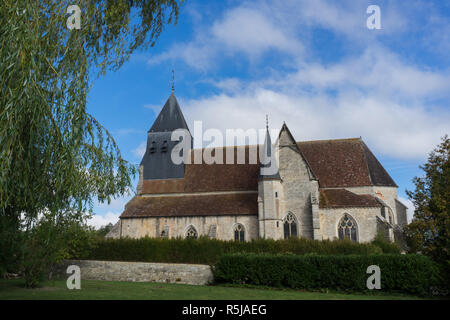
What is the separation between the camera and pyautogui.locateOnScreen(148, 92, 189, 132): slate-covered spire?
104 ft

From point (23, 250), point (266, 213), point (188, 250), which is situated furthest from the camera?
point (266, 213)

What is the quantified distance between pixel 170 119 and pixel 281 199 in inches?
532

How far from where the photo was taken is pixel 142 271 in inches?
714

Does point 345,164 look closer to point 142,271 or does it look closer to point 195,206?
point 195,206

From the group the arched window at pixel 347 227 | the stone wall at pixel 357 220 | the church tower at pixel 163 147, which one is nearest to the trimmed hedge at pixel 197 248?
the stone wall at pixel 357 220

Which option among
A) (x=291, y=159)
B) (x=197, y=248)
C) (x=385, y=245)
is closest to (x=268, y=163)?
(x=291, y=159)

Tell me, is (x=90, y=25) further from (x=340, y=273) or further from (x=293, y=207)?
(x=293, y=207)

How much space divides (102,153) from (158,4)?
13.5 feet

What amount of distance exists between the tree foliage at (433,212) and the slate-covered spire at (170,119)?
68.7ft

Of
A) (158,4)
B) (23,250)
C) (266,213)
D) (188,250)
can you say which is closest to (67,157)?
(158,4)

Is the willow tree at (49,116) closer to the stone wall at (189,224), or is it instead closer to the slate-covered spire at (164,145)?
the stone wall at (189,224)

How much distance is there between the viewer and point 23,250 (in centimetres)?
1205
